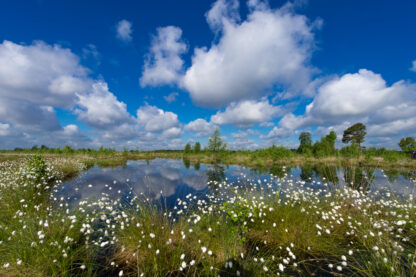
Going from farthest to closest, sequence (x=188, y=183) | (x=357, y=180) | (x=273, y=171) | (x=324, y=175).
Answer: (x=273, y=171), (x=324, y=175), (x=357, y=180), (x=188, y=183)

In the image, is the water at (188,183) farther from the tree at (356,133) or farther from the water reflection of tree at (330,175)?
the tree at (356,133)

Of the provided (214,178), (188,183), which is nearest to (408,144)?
(214,178)

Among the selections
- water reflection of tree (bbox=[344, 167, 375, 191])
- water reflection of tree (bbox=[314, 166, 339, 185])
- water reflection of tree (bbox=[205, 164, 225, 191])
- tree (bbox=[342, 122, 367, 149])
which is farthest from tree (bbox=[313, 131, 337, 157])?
water reflection of tree (bbox=[205, 164, 225, 191])

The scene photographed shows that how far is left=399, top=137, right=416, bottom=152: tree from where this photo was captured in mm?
38603

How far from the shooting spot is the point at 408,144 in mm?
40812

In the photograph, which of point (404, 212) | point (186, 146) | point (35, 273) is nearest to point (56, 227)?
point (35, 273)

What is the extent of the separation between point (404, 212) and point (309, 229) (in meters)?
4.37

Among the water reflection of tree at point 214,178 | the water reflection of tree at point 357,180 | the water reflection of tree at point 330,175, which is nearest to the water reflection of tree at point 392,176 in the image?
the water reflection of tree at point 357,180

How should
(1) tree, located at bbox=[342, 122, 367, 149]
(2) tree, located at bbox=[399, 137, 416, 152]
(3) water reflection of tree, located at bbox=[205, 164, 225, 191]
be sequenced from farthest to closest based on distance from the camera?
(1) tree, located at bbox=[342, 122, 367, 149] → (2) tree, located at bbox=[399, 137, 416, 152] → (3) water reflection of tree, located at bbox=[205, 164, 225, 191]

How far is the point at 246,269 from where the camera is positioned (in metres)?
3.25

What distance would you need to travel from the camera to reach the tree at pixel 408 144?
3860 centimetres

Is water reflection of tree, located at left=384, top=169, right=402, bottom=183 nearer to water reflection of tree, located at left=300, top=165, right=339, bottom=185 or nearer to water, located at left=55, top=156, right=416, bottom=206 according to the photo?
water, located at left=55, top=156, right=416, bottom=206

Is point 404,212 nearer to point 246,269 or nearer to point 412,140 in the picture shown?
point 246,269

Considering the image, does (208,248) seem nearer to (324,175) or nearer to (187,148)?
(324,175)
